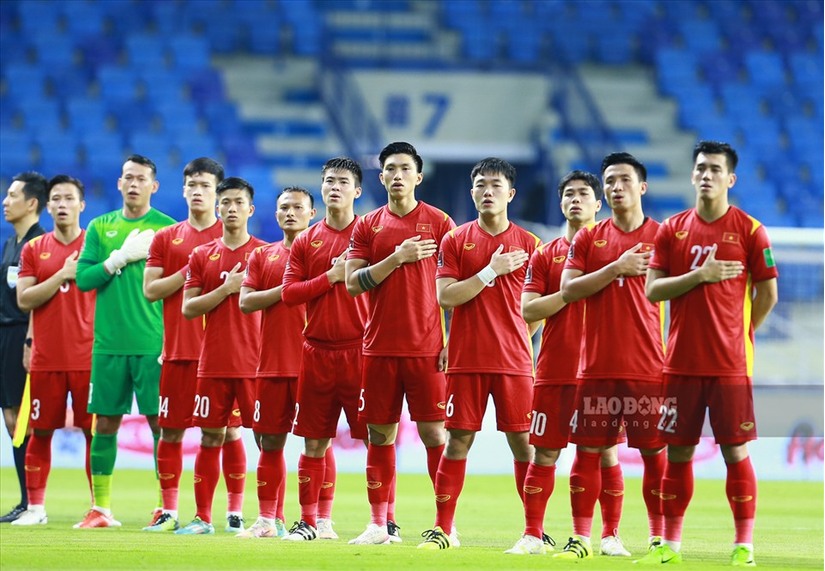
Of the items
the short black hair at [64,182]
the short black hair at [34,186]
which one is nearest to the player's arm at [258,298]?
the short black hair at [64,182]

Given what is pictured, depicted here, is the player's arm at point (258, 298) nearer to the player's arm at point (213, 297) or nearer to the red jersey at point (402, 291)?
the player's arm at point (213, 297)

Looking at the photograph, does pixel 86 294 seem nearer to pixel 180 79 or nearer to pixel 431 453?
pixel 431 453

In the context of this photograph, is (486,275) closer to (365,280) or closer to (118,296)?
(365,280)

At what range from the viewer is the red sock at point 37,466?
32.4 feet

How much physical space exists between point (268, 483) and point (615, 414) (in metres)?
2.33

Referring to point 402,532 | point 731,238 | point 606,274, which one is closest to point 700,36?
point 402,532

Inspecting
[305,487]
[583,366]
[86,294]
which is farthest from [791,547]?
[86,294]

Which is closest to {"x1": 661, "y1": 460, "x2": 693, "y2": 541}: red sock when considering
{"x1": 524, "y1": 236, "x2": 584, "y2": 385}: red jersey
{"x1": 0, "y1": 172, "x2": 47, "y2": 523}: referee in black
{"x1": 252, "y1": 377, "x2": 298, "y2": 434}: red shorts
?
{"x1": 524, "y1": 236, "x2": 584, "y2": 385}: red jersey

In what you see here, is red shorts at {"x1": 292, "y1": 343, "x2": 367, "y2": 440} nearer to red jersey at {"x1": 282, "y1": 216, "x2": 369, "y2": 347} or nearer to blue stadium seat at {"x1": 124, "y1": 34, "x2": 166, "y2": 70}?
red jersey at {"x1": 282, "y1": 216, "x2": 369, "y2": 347}

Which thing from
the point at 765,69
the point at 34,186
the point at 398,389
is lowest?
the point at 398,389

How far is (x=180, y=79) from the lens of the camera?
862 inches

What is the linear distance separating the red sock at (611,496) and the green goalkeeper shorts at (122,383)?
10.8ft

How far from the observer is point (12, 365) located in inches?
419

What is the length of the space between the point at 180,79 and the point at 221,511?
12.0 m
